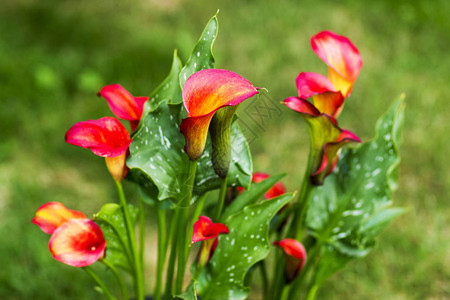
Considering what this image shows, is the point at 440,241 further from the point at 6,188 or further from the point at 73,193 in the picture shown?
the point at 6,188

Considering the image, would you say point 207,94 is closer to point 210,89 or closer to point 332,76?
point 210,89

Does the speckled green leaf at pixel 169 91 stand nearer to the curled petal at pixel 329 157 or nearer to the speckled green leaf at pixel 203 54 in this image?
the speckled green leaf at pixel 203 54

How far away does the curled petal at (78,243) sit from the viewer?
52cm

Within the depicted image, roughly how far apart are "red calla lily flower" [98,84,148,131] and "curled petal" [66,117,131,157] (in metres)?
0.03

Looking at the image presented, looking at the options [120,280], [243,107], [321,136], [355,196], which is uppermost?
[321,136]

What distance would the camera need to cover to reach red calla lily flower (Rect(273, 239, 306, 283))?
0.60 meters

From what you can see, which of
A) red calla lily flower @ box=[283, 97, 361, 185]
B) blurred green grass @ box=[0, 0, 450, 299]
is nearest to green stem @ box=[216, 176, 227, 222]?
red calla lily flower @ box=[283, 97, 361, 185]

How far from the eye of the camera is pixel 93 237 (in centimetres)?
56

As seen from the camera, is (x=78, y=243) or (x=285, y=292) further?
(x=285, y=292)

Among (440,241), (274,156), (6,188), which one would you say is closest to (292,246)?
(440,241)

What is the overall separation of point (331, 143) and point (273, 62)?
1338 mm

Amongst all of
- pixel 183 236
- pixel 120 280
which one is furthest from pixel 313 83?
pixel 120 280

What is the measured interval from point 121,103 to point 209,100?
0.46 feet

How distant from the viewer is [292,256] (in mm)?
605
